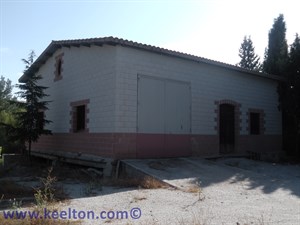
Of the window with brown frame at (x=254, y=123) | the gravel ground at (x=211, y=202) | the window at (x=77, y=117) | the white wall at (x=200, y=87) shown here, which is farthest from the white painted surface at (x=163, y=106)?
the window with brown frame at (x=254, y=123)

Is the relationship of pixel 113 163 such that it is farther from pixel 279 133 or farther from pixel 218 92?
pixel 279 133

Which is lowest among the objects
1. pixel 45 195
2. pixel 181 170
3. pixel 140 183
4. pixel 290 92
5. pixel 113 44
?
pixel 140 183

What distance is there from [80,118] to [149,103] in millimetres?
3705

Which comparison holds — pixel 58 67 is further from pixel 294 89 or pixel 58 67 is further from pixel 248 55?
pixel 248 55

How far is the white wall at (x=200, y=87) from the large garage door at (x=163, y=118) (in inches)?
12.1

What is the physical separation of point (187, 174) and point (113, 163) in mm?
2594

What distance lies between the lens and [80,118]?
1530 cm

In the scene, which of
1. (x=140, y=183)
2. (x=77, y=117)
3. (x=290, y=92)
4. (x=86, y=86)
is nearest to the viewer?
(x=140, y=183)

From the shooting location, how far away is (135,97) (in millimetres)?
12789

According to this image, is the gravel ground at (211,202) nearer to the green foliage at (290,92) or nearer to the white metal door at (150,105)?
the white metal door at (150,105)

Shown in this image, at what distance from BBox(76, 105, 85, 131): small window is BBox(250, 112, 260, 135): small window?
325 inches

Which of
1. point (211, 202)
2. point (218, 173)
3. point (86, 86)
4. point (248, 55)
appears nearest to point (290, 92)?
point (218, 173)

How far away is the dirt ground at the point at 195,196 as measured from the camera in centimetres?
A: 648

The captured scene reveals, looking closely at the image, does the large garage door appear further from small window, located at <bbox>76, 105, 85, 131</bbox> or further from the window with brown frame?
the window with brown frame
